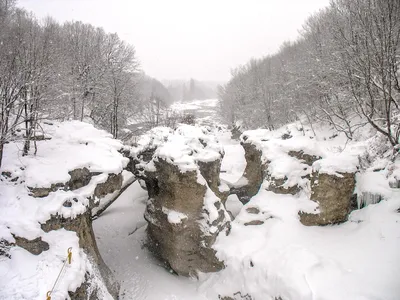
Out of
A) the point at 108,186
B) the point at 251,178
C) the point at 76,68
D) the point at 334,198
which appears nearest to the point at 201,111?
the point at 76,68

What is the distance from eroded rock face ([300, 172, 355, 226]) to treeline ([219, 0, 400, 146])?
195 cm

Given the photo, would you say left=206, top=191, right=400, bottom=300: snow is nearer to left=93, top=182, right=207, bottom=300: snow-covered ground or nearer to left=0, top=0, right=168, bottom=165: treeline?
left=93, top=182, right=207, bottom=300: snow-covered ground

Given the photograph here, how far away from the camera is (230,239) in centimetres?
1173

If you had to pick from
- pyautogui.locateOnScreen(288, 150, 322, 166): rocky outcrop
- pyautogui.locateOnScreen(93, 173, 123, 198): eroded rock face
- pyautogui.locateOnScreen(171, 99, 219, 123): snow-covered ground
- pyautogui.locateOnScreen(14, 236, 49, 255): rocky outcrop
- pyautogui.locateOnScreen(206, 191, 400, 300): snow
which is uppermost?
pyautogui.locateOnScreen(171, 99, 219, 123): snow-covered ground

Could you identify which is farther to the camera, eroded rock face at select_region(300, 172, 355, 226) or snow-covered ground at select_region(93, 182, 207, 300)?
snow-covered ground at select_region(93, 182, 207, 300)

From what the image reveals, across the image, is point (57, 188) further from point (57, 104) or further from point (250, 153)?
point (250, 153)

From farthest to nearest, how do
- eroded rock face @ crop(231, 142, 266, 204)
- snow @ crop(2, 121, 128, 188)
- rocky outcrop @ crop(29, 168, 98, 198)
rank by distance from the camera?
eroded rock face @ crop(231, 142, 266, 204)
snow @ crop(2, 121, 128, 188)
rocky outcrop @ crop(29, 168, 98, 198)

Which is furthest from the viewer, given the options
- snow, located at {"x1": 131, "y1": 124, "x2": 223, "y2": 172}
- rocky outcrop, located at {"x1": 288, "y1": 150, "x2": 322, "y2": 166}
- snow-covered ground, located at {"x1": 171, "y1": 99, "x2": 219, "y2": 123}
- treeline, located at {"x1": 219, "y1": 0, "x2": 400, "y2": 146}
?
snow-covered ground, located at {"x1": 171, "y1": 99, "x2": 219, "y2": 123}

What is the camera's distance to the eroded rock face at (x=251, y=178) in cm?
1563

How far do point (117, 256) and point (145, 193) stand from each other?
5.24 meters

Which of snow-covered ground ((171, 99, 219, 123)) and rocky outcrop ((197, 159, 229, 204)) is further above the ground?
snow-covered ground ((171, 99, 219, 123))

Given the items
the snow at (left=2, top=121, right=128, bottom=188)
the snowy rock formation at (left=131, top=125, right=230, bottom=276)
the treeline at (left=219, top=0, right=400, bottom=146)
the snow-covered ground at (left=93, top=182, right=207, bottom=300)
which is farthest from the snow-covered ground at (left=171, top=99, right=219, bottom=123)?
the snowy rock formation at (left=131, top=125, right=230, bottom=276)

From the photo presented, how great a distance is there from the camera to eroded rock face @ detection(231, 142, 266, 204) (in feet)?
51.3

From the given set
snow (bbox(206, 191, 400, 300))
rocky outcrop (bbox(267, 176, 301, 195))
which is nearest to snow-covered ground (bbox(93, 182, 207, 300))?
snow (bbox(206, 191, 400, 300))
